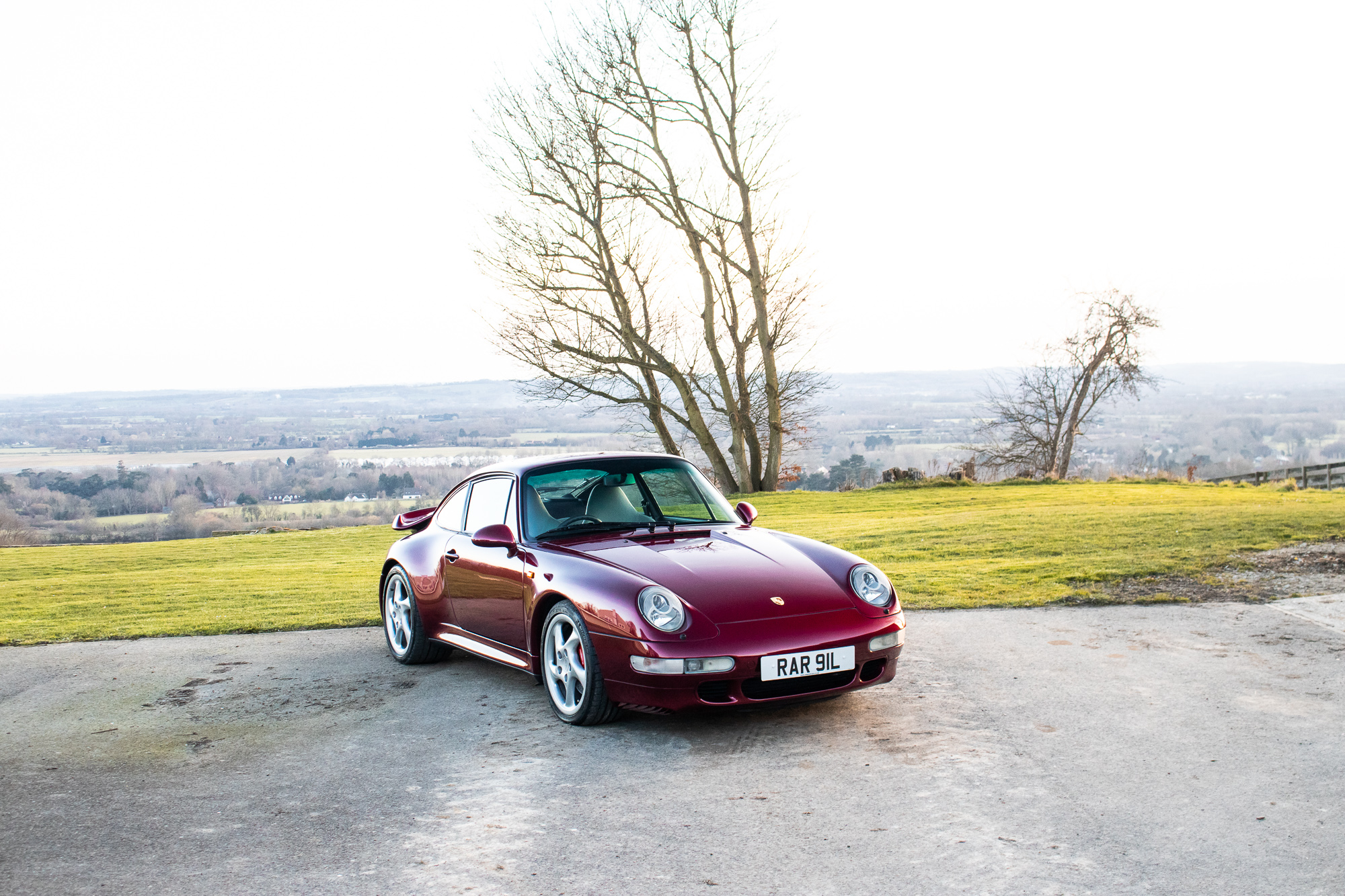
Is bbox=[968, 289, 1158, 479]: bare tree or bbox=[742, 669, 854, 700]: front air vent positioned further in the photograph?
bbox=[968, 289, 1158, 479]: bare tree

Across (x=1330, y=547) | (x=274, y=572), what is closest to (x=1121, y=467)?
(x=1330, y=547)

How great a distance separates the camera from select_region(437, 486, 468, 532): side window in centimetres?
718

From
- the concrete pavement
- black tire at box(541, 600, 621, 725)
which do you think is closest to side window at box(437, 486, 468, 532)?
the concrete pavement

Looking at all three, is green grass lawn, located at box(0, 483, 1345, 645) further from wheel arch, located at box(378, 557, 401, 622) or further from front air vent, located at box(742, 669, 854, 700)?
front air vent, located at box(742, 669, 854, 700)

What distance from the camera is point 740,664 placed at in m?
5.09

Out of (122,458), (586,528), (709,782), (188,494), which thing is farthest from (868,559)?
(122,458)

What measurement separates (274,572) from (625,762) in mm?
11978

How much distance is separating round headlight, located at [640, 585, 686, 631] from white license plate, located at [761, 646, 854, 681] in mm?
478

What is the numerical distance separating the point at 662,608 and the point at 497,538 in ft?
4.80

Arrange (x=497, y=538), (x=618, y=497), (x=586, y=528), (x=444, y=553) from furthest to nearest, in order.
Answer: (x=444, y=553) → (x=618, y=497) → (x=586, y=528) → (x=497, y=538)

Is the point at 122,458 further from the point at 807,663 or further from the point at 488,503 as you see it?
the point at 807,663

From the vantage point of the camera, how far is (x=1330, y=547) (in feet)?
36.2

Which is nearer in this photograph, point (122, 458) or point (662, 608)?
point (662, 608)

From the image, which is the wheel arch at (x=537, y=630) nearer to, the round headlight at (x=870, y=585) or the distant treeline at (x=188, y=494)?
the round headlight at (x=870, y=585)
